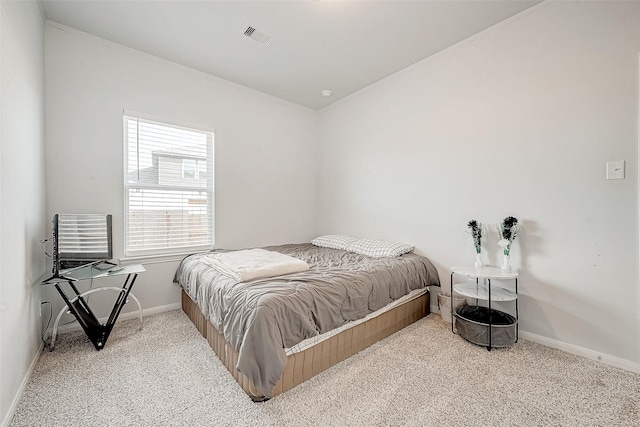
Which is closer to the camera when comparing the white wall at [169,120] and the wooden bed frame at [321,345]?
the wooden bed frame at [321,345]

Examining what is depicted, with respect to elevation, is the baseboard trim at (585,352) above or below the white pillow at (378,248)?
below

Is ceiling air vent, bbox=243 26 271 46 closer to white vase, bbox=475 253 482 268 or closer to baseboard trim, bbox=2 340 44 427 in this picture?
white vase, bbox=475 253 482 268

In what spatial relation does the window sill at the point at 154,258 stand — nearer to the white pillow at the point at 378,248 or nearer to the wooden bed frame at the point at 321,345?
the wooden bed frame at the point at 321,345

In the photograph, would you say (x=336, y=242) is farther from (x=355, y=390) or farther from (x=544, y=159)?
(x=544, y=159)

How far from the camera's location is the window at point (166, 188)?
2.69m

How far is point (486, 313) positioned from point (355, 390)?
1.45m

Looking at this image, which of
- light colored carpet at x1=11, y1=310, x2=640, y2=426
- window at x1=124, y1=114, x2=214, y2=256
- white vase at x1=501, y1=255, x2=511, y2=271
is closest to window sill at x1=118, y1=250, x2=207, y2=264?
window at x1=124, y1=114, x2=214, y2=256

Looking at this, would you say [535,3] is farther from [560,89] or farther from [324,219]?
[324,219]

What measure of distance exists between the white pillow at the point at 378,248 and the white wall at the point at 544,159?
22cm

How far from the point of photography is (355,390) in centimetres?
161

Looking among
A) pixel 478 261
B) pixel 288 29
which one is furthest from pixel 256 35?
pixel 478 261

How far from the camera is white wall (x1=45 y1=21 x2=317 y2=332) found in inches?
92.8

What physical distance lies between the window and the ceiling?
2.59 ft

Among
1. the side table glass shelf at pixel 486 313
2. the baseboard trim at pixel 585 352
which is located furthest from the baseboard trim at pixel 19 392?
the baseboard trim at pixel 585 352
